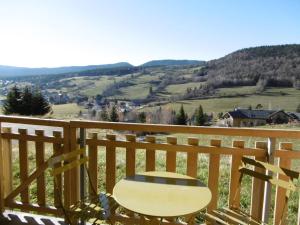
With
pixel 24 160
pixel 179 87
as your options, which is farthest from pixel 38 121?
pixel 179 87

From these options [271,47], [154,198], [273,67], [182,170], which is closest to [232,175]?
[154,198]

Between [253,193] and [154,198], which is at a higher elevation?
[154,198]

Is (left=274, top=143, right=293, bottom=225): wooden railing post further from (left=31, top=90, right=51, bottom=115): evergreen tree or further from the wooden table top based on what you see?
(left=31, top=90, right=51, bottom=115): evergreen tree

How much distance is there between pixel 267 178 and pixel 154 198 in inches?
41.8

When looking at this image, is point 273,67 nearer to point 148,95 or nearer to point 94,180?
point 148,95

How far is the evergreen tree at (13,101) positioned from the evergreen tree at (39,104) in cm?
148

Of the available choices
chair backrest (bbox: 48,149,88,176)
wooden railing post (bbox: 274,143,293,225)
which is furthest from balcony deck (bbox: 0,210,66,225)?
wooden railing post (bbox: 274,143,293,225)

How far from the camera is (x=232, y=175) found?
10.6 ft

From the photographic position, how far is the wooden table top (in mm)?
2266

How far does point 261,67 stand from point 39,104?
190 ft

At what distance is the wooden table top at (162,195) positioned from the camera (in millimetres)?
2266

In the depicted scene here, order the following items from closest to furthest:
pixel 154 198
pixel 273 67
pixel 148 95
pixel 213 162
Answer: pixel 154 198, pixel 213 162, pixel 273 67, pixel 148 95

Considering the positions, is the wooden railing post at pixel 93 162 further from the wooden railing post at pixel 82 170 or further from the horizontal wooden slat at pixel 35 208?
the horizontal wooden slat at pixel 35 208

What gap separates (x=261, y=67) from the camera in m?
76.2
